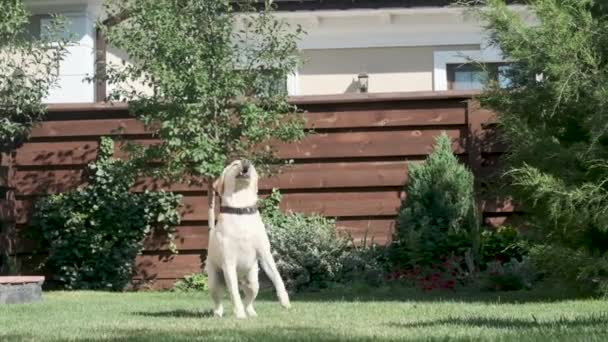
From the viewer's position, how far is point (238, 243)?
794cm

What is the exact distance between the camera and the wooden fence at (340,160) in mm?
12672

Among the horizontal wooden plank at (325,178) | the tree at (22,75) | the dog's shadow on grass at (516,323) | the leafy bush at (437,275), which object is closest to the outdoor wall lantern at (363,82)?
the horizontal wooden plank at (325,178)

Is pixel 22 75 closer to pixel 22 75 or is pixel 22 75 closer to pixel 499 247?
pixel 22 75

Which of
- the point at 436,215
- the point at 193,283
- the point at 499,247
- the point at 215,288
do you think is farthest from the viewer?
the point at 193,283

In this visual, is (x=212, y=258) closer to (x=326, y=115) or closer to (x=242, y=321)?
(x=242, y=321)

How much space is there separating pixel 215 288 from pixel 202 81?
3.61 m

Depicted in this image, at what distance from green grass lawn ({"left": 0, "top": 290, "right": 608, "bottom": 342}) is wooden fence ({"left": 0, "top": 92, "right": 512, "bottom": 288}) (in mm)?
2298

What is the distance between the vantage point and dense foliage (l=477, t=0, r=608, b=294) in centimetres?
915

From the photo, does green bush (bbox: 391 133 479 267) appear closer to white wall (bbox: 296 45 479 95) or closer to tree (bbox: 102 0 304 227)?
tree (bbox: 102 0 304 227)

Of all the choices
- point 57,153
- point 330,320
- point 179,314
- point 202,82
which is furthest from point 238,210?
point 57,153

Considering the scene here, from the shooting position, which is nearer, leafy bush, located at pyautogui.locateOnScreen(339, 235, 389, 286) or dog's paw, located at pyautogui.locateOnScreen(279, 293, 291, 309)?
dog's paw, located at pyautogui.locateOnScreen(279, 293, 291, 309)

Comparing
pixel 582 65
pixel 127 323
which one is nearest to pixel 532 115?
pixel 582 65

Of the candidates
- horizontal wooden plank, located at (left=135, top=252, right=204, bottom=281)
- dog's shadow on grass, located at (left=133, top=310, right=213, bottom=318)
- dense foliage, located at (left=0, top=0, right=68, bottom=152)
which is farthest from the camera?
horizontal wooden plank, located at (left=135, top=252, right=204, bottom=281)

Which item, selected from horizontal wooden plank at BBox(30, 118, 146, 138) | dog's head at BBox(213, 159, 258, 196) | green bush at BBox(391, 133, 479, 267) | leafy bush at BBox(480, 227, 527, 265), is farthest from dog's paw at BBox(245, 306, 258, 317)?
horizontal wooden plank at BBox(30, 118, 146, 138)
